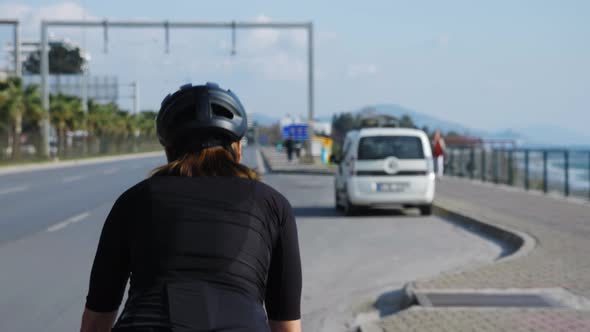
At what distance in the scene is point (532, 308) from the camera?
26.5 feet

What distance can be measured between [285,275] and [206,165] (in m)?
0.40

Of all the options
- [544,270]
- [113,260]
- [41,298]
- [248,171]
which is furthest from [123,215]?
[544,270]

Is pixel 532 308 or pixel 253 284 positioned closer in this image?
pixel 253 284

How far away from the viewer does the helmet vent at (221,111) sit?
2.96 m

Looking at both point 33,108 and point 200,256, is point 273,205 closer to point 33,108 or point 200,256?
point 200,256

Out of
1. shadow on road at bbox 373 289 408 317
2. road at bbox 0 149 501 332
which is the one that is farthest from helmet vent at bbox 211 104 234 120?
shadow on road at bbox 373 289 408 317

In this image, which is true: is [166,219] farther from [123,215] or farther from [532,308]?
[532,308]

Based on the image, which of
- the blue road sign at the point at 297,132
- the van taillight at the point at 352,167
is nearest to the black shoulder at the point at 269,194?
the van taillight at the point at 352,167

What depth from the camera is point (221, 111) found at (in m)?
2.97

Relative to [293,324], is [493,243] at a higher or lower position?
lower

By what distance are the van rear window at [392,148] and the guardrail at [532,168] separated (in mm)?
4866

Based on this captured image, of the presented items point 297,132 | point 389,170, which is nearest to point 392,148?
point 389,170

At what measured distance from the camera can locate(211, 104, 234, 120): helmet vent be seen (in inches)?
116

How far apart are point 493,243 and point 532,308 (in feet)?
21.6
